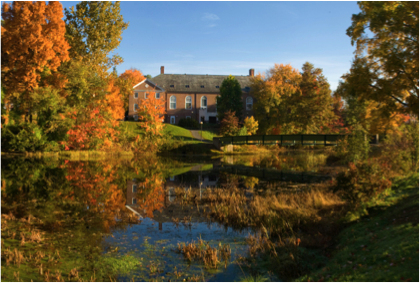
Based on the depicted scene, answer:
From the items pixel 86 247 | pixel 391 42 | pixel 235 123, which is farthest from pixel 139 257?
pixel 235 123

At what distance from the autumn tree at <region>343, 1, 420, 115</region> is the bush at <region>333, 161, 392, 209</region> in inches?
104

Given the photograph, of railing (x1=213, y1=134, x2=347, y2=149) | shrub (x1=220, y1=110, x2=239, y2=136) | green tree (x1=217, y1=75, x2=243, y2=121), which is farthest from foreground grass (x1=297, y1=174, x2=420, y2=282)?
green tree (x1=217, y1=75, x2=243, y2=121)

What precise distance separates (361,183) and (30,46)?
3281 centimetres

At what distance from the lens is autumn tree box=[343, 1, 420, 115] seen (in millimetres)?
8234

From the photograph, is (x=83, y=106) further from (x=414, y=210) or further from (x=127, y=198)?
(x=414, y=210)

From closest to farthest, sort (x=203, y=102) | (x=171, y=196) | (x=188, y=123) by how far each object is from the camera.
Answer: (x=171, y=196) < (x=188, y=123) < (x=203, y=102)

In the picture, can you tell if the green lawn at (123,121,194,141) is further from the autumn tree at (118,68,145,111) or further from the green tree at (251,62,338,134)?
the green tree at (251,62,338,134)

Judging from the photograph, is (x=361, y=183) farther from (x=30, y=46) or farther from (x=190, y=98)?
(x=190, y=98)

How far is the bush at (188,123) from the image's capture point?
202ft

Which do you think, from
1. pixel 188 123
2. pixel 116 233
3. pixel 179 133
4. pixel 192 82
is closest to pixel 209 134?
pixel 179 133

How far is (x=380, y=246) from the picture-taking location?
7.08 metres

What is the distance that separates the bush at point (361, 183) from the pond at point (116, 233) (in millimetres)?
3663

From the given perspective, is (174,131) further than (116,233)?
Yes

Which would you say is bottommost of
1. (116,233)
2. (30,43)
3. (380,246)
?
(116,233)
